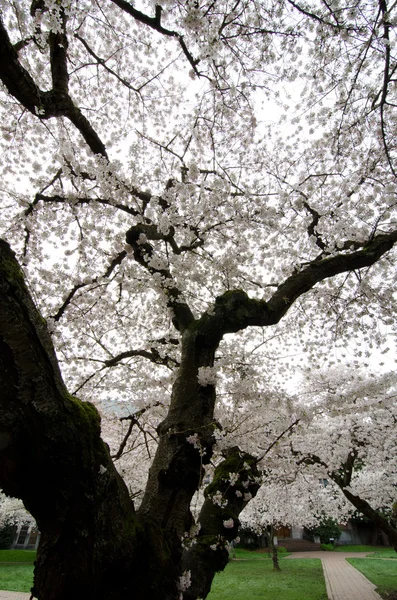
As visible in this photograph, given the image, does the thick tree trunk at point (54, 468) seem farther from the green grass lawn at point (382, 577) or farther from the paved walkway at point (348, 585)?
the green grass lawn at point (382, 577)

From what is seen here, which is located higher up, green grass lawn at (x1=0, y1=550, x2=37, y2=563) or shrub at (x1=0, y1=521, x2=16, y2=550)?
shrub at (x1=0, y1=521, x2=16, y2=550)

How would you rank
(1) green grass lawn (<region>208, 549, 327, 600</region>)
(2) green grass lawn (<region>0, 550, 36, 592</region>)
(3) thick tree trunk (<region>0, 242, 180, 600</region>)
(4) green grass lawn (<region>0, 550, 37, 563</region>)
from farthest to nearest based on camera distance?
(4) green grass lawn (<region>0, 550, 37, 563</region>)
(2) green grass lawn (<region>0, 550, 36, 592</region>)
(1) green grass lawn (<region>208, 549, 327, 600</region>)
(3) thick tree trunk (<region>0, 242, 180, 600</region>)

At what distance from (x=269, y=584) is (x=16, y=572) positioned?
1028 centimetres

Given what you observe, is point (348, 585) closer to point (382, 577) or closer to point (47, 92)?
point (382, 577)

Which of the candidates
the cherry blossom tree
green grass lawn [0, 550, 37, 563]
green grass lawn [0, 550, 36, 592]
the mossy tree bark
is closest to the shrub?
green grass lawn [0, 550, 37, 563]

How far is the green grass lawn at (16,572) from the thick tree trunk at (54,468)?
11.7m

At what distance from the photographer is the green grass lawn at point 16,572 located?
11177mm

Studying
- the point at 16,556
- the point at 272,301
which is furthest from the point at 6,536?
the point at 272,301

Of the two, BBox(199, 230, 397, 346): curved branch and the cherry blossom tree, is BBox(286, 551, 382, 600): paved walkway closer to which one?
the cherry blossom tree

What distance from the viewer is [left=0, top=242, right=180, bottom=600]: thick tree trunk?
6.13ft

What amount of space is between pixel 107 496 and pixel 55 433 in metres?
0.63

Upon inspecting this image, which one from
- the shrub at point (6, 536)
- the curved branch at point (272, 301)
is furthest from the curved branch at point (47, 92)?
the shrub at point (6, 536)

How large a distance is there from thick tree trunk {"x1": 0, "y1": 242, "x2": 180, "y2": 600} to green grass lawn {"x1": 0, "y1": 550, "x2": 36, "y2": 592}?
11675 millimetres

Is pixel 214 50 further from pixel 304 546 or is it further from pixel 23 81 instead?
pixel 304 546
